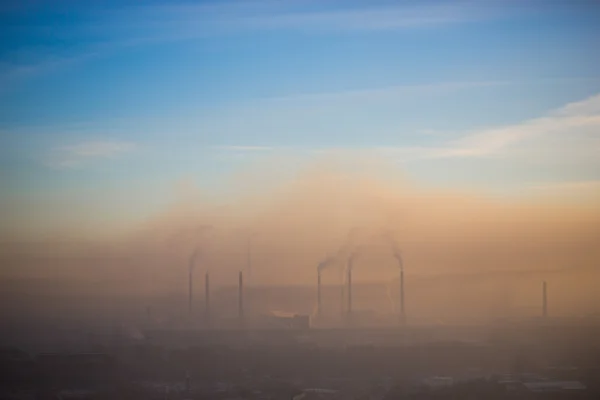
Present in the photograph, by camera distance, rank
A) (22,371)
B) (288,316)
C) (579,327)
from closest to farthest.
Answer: (22,371), (579,327), (288,316)

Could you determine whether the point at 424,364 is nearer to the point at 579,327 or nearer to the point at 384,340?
the point at 384,340

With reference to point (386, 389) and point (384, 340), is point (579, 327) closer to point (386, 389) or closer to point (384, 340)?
point (384, 340)

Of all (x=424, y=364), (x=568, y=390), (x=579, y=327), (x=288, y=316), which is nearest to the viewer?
(x=568, y=390)

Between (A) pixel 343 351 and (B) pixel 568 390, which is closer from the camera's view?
(B) pixel 568 390

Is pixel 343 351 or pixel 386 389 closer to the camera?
pixel 386 389

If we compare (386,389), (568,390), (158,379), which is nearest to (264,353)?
(158,379)

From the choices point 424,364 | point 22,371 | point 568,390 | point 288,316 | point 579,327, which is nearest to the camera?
point 568,390

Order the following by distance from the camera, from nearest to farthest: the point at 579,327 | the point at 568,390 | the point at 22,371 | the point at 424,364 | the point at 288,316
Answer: the point at 568,390, the point at 22,371, the point at 424,364, the point at 579,327, the point at 288,316

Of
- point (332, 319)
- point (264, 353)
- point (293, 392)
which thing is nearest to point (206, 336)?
point (264, 353)
